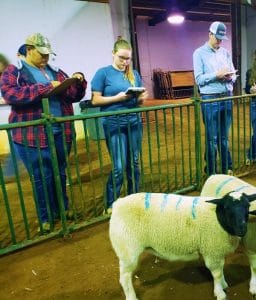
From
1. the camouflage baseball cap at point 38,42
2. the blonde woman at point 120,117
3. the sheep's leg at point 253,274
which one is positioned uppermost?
the camouflage baseball cap at point 38,42

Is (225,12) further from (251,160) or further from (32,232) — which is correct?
(32,232)

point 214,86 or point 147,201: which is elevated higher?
point 214,86

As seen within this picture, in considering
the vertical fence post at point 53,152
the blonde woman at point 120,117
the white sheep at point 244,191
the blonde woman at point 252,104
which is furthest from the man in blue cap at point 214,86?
the vertical fence post at point 53,152

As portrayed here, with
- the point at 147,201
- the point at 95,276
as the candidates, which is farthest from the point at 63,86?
the point at 95,276

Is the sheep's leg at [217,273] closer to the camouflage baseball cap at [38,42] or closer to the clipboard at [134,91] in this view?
the clipboard at [134,91]

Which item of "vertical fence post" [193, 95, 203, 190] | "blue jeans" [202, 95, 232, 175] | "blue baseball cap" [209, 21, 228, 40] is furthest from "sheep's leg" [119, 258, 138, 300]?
"blue baseball cap" [209, 21, 228, 40]

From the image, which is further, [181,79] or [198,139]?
[181,79]

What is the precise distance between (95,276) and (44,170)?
1.20 m

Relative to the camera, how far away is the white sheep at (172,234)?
6.68 ft

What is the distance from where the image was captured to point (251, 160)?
5004mm

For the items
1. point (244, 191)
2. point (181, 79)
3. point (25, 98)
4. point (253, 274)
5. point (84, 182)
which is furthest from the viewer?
point (181, 79)

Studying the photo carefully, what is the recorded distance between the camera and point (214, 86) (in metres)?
4.27

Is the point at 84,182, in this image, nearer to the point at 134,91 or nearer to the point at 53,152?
the point at 53,152

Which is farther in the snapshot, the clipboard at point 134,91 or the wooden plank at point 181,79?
the wooden plank at point 181,79
